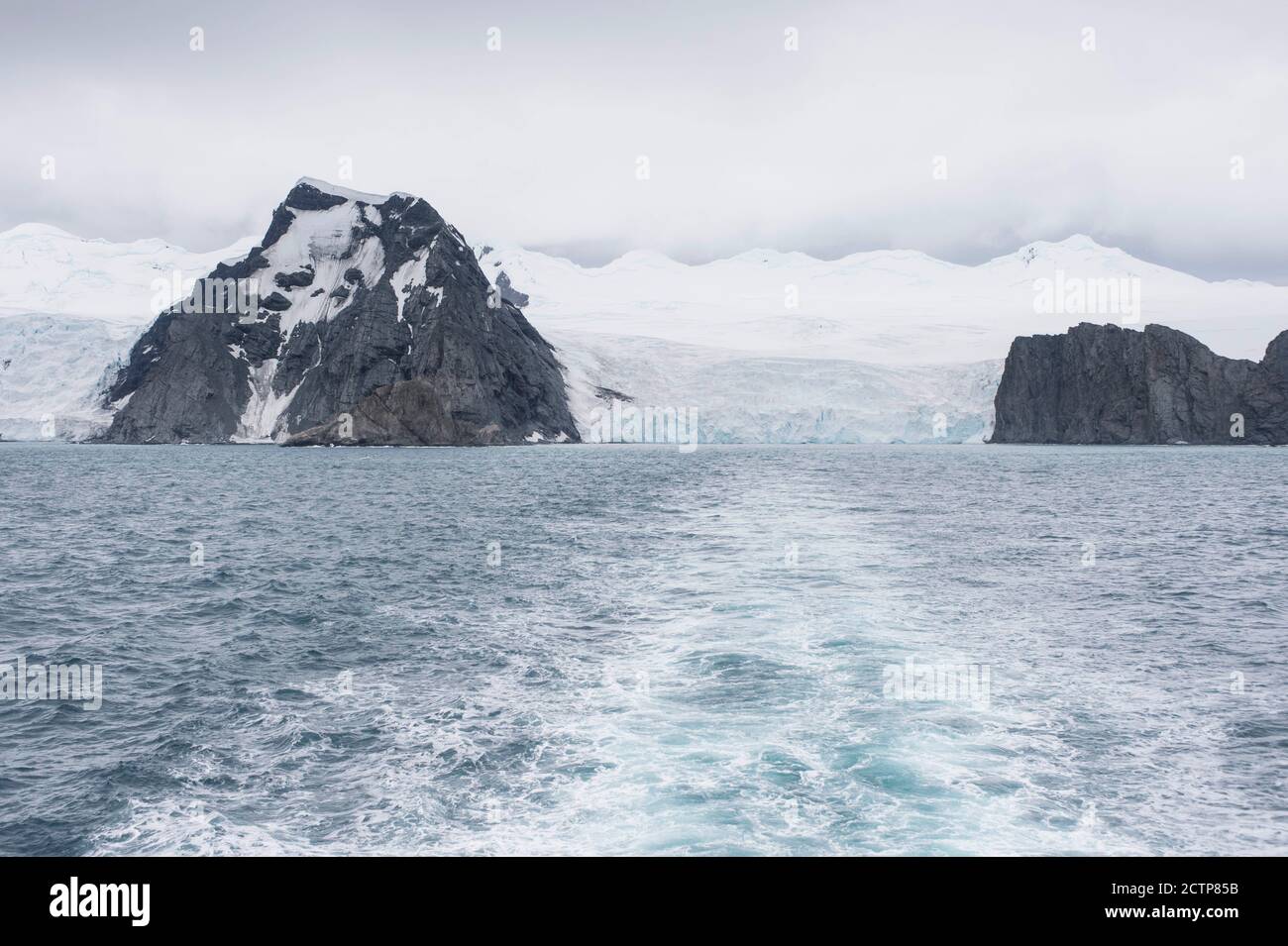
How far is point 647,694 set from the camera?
17766 mm

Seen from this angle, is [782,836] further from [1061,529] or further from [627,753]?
[1061,529]

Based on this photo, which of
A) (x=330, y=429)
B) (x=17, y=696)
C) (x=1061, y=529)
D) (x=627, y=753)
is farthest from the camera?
(x=330, y=429)

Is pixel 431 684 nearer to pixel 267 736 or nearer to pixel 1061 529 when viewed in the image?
pixel 267 736

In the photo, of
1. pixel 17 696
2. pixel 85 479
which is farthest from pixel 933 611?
pixel 85 479

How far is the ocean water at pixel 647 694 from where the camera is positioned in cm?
1207

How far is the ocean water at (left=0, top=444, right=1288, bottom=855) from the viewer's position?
1207 centimetres

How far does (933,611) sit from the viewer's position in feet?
82.9

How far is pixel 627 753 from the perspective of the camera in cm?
1463
